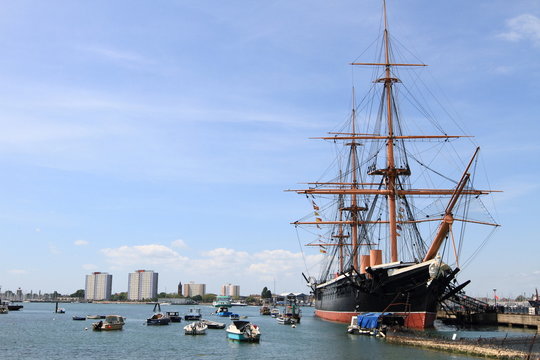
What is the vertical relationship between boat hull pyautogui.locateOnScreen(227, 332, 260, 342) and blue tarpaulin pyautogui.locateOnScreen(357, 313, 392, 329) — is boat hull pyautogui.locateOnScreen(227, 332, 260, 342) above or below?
below

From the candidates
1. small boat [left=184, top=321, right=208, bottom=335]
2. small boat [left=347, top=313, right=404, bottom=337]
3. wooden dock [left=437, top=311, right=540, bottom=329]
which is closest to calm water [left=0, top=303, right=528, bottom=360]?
small boat [left=347, top=313, right=404, bottom=337]

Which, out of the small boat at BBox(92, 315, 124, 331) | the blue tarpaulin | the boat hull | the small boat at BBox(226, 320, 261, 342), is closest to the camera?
the boat hull

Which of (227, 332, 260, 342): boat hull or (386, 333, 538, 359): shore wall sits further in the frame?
(227, 332, 260, 342): boat hull

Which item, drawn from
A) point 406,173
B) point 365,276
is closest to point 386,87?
point 406,173

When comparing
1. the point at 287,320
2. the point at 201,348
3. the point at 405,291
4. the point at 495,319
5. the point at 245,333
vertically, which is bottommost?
the point at 287,320

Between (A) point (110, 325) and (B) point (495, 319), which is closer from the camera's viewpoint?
(A) point (110, 325)

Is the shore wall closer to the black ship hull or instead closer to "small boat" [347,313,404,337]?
"small boat" [347,313,404,337]

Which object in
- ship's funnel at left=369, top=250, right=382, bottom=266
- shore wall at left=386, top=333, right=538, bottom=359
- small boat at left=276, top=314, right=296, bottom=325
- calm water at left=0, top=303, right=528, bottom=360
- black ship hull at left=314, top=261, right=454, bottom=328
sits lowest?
small boat at left=276, top=314, right=296, bottom=325

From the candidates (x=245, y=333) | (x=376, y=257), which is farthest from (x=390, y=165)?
(x=245, y=333)

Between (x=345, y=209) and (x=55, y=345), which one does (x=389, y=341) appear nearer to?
(x=55, y=345)

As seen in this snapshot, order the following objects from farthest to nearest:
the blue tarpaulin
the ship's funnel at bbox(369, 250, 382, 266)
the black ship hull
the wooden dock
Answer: the wooden dock → the ship's funnel at bbox(369, 250, 382, 266) → the black ship hull → the blue tarpaulin

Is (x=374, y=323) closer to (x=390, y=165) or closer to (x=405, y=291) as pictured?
(x=405, y=291)

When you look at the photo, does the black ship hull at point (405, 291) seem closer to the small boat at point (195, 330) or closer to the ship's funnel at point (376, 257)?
the ship's funnel at point (376, 257)

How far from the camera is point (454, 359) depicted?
111ft
